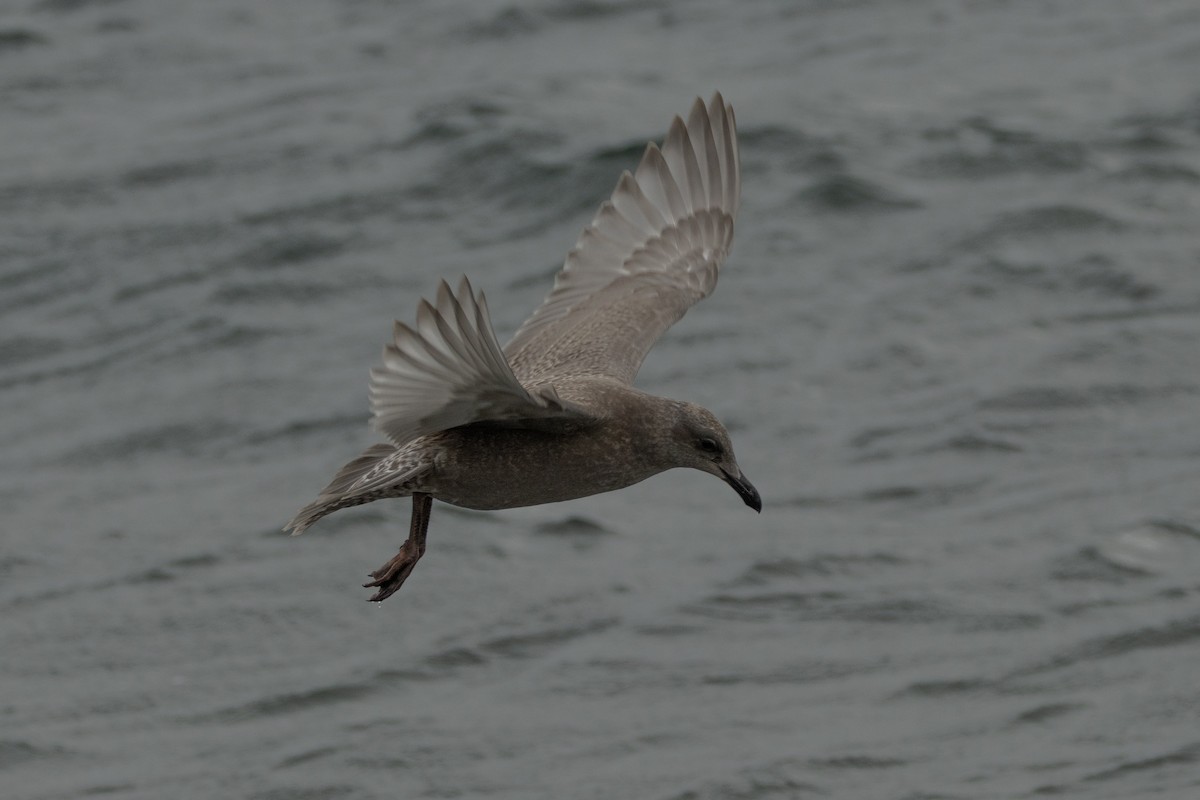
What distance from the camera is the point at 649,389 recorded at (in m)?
13.6

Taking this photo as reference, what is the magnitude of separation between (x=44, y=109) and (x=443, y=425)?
41.5ft

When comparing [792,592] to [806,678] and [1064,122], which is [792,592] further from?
[1064,122]

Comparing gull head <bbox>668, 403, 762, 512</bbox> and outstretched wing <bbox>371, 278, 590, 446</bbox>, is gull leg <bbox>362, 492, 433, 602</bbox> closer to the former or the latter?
outstretched wing <bbox>371, 278, 590, 446</bbox>

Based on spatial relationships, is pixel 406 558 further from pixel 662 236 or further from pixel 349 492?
pixel 662 236

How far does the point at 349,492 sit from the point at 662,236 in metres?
2.79

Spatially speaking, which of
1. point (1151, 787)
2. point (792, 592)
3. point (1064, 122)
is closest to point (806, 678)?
point (792, 592)

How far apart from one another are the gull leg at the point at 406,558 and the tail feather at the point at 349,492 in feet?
0.72

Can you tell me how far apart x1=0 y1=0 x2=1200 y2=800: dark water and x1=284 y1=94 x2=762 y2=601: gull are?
3303 mm

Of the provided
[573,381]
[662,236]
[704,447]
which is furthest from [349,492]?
[662,236]

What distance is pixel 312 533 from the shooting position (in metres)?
13.5

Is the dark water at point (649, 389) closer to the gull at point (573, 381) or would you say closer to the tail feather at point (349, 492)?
the gull at point (573, 381)

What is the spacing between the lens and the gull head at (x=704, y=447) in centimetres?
730

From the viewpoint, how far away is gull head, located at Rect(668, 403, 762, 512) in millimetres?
7305

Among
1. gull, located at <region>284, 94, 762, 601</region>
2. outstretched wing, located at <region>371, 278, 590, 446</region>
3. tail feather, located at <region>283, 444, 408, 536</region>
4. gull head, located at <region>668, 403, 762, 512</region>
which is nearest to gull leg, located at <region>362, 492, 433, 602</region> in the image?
gull, located at <region>284, 94, 762, 601</region>
